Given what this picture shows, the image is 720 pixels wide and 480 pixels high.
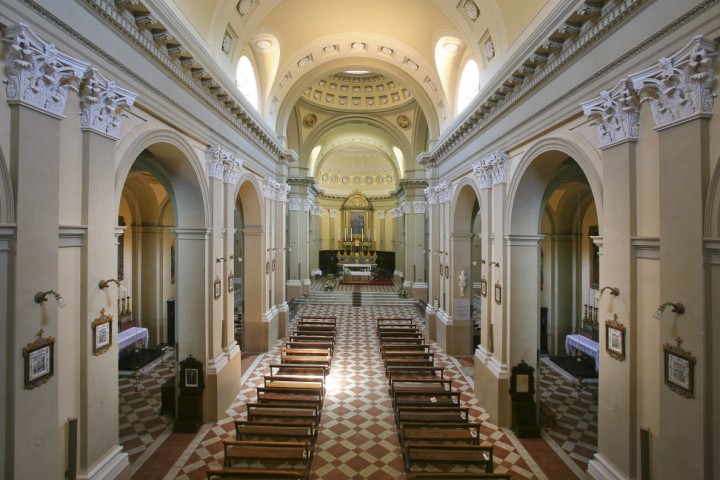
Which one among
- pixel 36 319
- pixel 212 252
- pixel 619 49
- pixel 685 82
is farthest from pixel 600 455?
pixel 212 252

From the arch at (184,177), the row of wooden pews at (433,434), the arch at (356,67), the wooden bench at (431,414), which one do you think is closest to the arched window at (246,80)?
the arch at (356,67)

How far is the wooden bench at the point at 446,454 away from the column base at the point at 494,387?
2.61 meters

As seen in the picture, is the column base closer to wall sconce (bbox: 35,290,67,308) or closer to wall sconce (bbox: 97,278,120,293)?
wall sconce (bbox: 97,278,120,293)

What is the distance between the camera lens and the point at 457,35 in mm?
10148

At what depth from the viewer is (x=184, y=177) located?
311 inches

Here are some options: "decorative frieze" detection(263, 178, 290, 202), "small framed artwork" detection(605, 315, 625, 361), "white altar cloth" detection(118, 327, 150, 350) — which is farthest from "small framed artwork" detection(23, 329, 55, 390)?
"decorative frieze" detection(263, 178, 290, 202)

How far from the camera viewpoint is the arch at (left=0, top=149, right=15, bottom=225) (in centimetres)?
360

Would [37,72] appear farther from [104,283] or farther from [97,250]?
[104,283]

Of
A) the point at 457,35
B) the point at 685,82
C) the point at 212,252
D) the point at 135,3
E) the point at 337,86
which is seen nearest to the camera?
the point at 685,82

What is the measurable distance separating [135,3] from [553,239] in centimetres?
1361

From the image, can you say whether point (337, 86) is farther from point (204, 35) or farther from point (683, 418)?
point (683, 418)

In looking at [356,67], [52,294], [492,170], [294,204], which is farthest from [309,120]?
[52,294]

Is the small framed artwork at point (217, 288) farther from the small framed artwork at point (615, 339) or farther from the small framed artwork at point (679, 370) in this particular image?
the small framed artwork at point (679, 370)

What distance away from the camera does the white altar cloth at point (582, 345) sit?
423 inches
